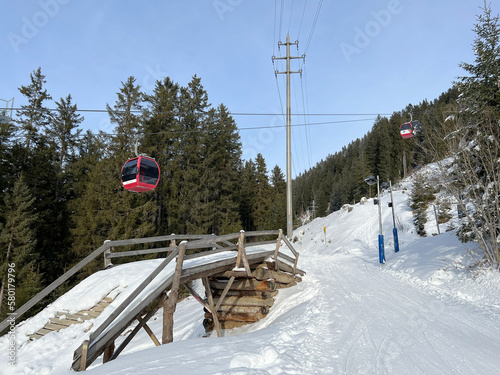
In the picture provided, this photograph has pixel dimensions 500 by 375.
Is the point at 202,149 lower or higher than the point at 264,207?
higher

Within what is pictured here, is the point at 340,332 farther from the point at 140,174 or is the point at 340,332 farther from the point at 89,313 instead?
the point at 140,174

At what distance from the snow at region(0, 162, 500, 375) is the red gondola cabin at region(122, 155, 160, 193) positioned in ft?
13.7

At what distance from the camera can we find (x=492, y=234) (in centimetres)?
788

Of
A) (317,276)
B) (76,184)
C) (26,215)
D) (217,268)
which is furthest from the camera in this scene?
(76,184)

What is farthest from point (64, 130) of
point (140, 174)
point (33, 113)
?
point (140, 174)

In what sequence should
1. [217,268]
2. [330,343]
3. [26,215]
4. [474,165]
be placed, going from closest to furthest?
1. [330,343]
2. [217,268]
3. [474,165]
4. [26,215]

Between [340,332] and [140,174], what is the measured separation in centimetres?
933

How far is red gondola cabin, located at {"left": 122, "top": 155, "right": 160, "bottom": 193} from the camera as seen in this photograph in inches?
443

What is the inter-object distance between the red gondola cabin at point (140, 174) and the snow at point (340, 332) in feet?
13.7

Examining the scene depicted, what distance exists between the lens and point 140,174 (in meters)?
11.3

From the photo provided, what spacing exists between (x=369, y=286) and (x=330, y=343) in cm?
521

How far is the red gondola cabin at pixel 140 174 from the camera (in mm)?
11250

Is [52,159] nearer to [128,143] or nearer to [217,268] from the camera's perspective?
[128,143]

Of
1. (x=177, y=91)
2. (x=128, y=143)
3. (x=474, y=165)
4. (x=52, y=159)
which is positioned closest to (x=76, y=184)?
(x=52, y=159)
